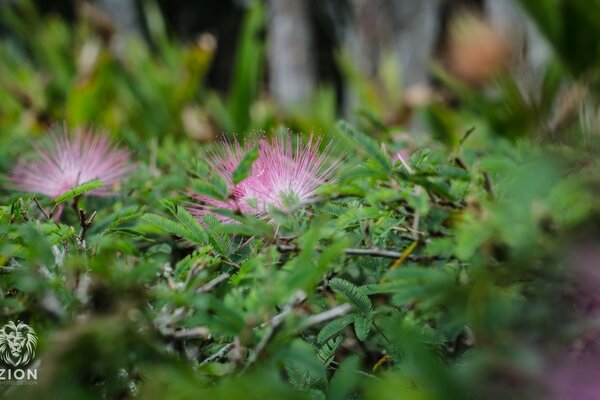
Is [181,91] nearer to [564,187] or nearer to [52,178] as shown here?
[52,178]

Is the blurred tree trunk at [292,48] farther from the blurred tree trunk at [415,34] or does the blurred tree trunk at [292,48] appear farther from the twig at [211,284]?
the twig at [211,284]

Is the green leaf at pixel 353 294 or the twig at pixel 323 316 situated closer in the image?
the twig at pixel 323 316

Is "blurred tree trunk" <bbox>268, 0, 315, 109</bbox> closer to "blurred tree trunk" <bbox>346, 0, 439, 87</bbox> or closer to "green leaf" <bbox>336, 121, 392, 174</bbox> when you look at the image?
"blurred tree trunk" <bbox>346, 0, 439, 87</bbox>

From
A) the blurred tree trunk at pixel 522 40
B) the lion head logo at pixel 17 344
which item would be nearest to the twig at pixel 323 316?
the lion head logo at pixel 17 344

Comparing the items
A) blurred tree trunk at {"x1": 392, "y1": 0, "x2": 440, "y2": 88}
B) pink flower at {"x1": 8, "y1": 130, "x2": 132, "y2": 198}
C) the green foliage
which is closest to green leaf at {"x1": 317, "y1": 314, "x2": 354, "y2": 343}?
the green foliage

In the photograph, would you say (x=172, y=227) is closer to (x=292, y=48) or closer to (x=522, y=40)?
(x=522, y=40)

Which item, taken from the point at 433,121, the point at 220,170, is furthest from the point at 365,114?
the point at 433,121
